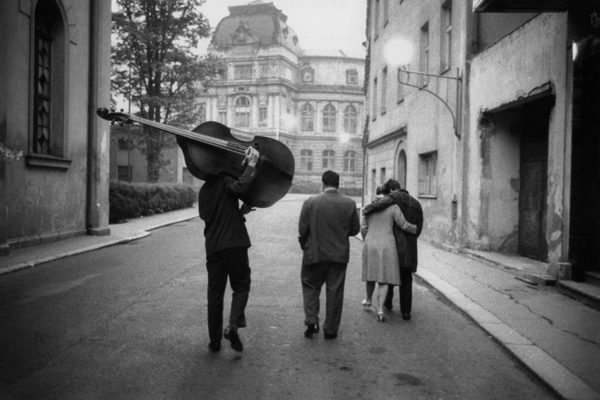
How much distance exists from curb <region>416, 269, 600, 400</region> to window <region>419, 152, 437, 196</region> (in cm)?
847

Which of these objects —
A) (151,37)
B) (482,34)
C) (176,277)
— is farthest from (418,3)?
(151,37)

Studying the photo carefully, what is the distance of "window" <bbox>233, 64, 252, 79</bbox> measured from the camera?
65625mm

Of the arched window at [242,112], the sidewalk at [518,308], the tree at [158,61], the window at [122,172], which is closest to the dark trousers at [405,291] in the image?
the sidewalk at [518,308]

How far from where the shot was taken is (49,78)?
44.4ft

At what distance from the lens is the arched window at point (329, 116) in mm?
69250

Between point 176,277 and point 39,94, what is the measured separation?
6849 millimetres

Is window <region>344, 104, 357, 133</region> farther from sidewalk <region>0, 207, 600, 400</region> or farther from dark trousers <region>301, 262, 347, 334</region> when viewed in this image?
dark trousers <region>301, 262, 347, 334</region>

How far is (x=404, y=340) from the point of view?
5672 millimetres

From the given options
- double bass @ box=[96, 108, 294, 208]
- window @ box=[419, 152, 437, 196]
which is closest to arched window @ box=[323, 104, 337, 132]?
window @ box=[419, 152, 437, 196]

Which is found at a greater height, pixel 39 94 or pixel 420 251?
pixel 39 94

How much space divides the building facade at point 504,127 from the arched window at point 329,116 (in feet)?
158

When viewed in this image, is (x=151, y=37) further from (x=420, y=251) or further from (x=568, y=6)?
(x=568, y=6)

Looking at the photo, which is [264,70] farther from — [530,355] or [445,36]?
[530,355]

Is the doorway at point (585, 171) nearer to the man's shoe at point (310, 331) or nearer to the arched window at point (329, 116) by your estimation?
the man's shoe at point (310, 331)
